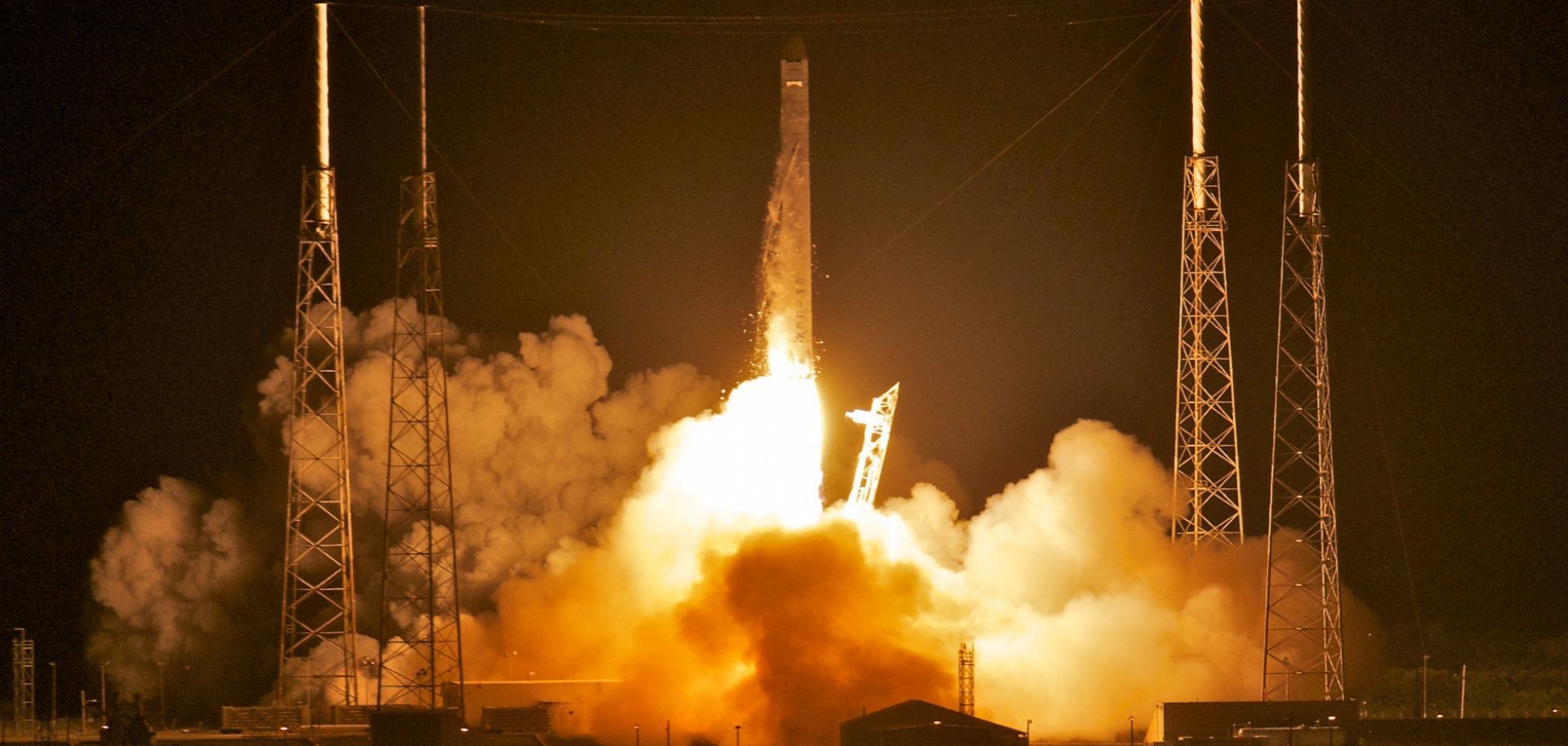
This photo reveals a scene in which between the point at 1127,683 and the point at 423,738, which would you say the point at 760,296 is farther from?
the point at 423,738

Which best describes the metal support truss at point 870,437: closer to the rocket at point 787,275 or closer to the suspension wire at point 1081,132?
the rocket at point 787,275

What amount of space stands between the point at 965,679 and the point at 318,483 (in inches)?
658

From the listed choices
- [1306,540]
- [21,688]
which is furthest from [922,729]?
[1306,540]

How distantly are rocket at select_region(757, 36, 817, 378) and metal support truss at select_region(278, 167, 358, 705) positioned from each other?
8706 mm

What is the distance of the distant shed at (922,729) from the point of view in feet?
117

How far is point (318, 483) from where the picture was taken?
50.5 metres

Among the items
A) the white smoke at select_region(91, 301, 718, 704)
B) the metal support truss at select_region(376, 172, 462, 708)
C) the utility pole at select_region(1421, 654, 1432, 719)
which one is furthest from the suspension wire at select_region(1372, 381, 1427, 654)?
the metal support truss at select_region(376, 172, 462, 708)

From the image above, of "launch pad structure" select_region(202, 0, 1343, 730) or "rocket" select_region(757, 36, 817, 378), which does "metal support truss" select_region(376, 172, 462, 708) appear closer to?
"launch pad structure" select_region(202, 0, 1343, 730)

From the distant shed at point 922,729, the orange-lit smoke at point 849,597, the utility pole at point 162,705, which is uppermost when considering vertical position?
the orange-lit smoke at point 849,597

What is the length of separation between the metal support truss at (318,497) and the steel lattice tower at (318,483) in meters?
0.03

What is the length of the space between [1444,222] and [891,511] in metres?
18.7

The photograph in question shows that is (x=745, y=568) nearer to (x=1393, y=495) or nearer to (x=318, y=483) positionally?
(x=318, y=483)

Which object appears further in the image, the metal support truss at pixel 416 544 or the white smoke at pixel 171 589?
the white smoke at pixel 171 589

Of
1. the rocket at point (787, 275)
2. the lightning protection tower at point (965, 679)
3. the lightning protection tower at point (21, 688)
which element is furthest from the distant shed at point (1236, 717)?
the lightning protection tower at point (21, 688)
